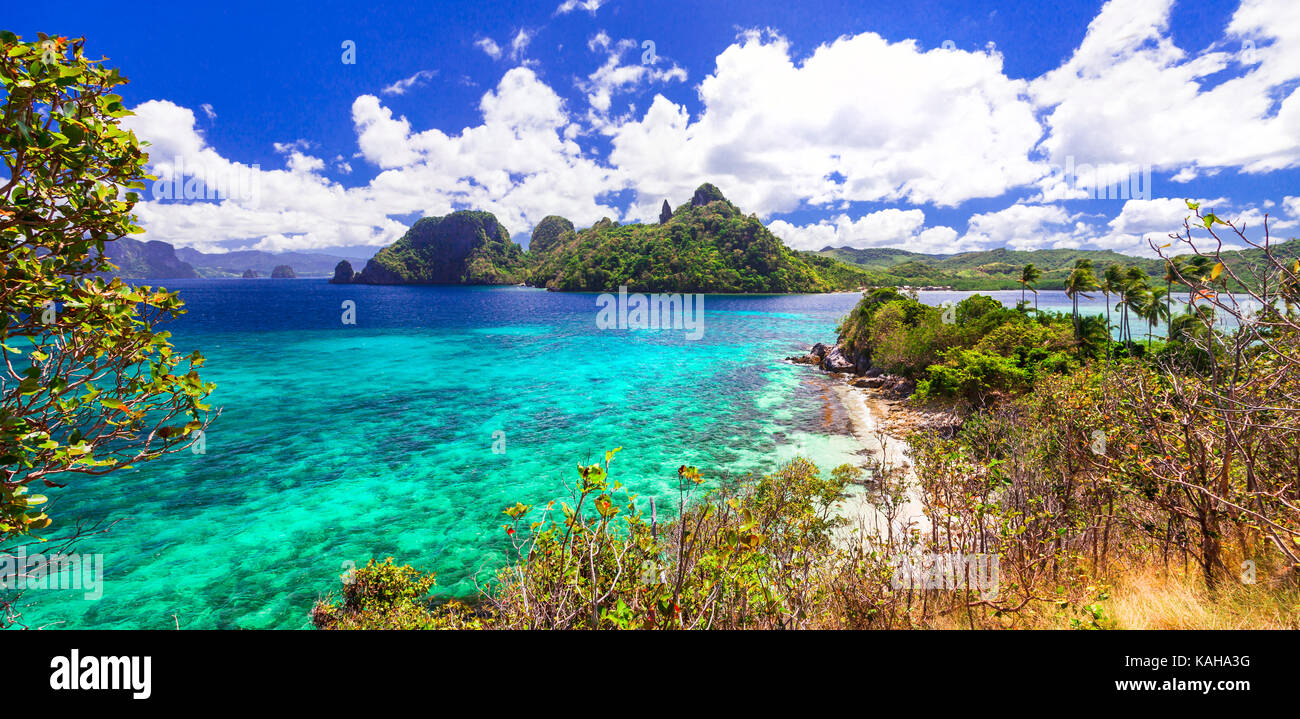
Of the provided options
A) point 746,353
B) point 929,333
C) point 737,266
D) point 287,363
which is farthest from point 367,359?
point 737,266

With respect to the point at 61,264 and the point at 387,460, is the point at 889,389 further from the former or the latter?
the point at 61,264

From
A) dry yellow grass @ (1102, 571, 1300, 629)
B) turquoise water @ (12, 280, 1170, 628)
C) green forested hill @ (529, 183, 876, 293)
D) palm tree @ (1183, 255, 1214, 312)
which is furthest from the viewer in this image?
green forested hill @ (529, 183, 876, 293)

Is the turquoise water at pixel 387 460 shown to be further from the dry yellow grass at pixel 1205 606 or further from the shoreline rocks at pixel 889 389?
the dry yellow grass at pixel 1205 606

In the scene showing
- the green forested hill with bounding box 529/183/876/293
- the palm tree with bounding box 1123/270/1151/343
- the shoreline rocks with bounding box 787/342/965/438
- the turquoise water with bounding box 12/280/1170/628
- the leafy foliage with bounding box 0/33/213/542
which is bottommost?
the turquoise water with bounding box 12/280/1170/628

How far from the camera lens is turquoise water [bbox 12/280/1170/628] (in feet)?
43.1

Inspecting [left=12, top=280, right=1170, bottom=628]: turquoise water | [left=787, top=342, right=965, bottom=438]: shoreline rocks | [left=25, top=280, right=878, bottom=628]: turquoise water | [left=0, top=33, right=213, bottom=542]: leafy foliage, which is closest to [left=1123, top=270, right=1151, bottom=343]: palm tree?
[left=787, top=342, right=965, bottom=438]: shoreline rocks

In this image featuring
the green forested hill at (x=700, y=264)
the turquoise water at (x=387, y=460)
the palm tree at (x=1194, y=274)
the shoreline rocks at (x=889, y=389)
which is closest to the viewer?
the palm tree at (x=1194, y=274)

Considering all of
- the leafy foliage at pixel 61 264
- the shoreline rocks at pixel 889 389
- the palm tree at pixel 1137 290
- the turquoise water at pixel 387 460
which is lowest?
the turquoise water at pixel 387 460

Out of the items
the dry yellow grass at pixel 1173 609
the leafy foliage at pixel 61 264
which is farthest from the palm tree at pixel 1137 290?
the leafy foliage at pixel 61 264

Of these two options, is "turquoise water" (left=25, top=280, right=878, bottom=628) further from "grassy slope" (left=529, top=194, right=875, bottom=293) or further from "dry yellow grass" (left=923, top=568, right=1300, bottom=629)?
"grassy slope" (left=529, top=194, right=875, bottom=293)

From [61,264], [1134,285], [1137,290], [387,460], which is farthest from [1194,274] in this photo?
[1137,290]

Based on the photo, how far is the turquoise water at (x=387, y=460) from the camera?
13125mm

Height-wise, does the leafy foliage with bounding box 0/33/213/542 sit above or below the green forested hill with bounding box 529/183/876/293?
below

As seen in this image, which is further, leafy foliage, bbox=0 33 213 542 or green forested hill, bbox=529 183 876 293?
green forested hill, bbox=529 183 876 293
